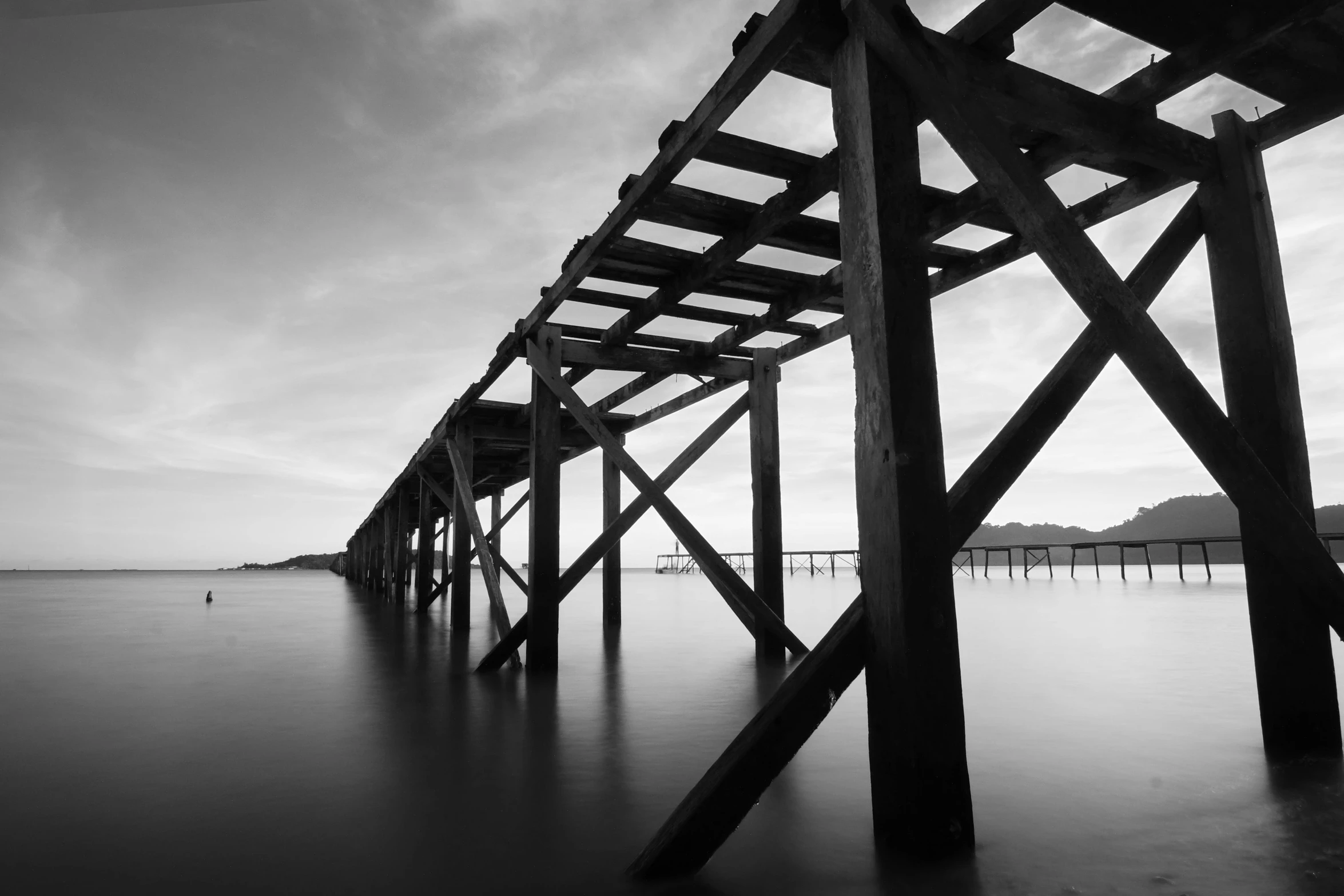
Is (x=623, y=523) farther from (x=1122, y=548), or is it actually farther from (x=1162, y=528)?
(x=1162, y=528)

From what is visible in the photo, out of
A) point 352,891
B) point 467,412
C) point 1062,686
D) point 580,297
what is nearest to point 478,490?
point 467,412

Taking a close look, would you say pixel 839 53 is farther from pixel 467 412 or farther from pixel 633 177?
pixel 467 412

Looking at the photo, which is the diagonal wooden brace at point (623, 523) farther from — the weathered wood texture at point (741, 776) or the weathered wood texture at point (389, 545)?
the weathered wood texture at point (389, 545)

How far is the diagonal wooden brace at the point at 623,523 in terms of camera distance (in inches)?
258

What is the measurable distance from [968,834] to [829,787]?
93 cm

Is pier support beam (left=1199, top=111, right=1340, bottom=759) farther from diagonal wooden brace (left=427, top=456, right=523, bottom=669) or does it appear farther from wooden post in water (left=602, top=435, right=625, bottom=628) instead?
wooden post in water (left=602, top=435, right=625, bottom=628)

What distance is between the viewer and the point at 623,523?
6633 millimetres

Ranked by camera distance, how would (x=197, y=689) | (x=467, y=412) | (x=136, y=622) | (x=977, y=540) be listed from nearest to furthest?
(x=197, y=689) < (x=467, y=412) < (x=136, y=622) < (x=977, y=540)

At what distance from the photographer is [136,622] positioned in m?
14.3

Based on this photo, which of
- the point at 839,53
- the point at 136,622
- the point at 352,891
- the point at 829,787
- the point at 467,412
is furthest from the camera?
the point at 136,622

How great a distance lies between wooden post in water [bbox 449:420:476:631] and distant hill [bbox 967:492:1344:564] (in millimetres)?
103328

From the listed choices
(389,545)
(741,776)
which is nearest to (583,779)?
(741,776)

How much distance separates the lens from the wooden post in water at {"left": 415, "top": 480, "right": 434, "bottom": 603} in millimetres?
14156

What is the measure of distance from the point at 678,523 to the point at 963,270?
2818 mm
